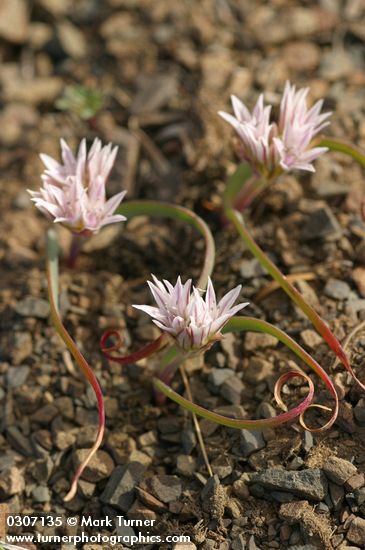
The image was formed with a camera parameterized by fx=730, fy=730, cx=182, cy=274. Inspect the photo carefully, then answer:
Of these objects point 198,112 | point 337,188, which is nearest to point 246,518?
point 337,188

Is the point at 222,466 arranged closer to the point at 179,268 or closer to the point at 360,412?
the point at 360,412

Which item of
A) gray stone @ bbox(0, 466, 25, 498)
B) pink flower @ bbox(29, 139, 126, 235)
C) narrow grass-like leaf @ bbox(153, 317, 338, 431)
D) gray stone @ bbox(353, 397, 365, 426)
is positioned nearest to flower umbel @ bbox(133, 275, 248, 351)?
narrow grass-like leaf @ bbox(153, 317, 338, 431)

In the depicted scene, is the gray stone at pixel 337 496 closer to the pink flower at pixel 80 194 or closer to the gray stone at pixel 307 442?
the gray stone at pixel 307 442

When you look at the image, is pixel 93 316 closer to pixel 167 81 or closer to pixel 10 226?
pixel 10 226

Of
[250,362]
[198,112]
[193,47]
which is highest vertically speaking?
[193,47]

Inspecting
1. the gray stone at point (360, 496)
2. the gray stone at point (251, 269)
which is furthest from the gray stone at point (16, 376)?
the gray stone at point (360, 496)

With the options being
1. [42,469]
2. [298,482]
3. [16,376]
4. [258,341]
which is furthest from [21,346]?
[298,482]

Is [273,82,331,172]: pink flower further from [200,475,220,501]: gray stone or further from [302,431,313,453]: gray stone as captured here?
[200,475,220,501]: gray stone
